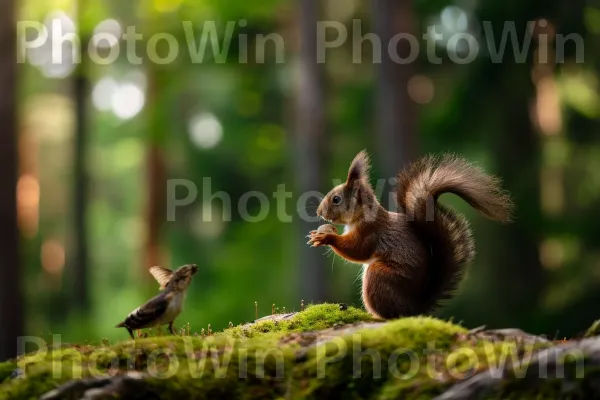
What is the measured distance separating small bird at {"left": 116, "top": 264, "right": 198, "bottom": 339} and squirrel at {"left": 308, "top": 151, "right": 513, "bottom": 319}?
29.5 inches

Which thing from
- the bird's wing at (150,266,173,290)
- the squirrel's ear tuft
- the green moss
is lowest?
the green moss

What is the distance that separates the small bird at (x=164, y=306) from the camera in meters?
3.12

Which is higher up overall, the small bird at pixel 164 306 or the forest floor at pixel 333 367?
the small bird at pixel 164 306

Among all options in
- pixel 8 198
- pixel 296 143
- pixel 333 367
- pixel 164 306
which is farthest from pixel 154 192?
pixel 333 367

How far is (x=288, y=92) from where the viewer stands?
16.5 meters

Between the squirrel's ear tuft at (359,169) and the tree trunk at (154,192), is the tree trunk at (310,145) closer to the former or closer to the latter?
the tree trunk at (154,192)

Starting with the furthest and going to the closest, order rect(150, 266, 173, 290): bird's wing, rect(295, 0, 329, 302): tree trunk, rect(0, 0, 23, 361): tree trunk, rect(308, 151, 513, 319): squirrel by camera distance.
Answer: rect(295, 0, 329, 302): tree trunk, rect(0, 0, 23, 361): tree trunk, rect(308, 151, 513, 319): squirrel, rect(150, 266, 173, 290): bird's wing

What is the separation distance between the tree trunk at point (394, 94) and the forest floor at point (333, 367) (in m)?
6.84

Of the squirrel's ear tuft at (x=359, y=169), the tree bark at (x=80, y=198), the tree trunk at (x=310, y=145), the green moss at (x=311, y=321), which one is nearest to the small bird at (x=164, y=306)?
the green moss at (x=311, y=321)

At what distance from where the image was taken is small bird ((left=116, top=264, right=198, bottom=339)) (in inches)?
123

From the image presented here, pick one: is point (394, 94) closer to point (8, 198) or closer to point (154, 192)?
point (8, 198)

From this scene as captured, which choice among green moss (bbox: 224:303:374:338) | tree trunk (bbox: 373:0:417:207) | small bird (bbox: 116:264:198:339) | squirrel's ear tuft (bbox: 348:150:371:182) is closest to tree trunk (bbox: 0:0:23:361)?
tree trunk (bbox: 373:0:417:207)

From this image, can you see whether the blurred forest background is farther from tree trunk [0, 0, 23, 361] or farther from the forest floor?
the forest floor

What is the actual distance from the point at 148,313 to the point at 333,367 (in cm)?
80
